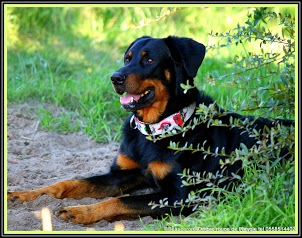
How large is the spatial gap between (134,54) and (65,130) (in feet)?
6.42

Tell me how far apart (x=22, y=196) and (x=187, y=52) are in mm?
1712

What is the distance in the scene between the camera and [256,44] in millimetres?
7883

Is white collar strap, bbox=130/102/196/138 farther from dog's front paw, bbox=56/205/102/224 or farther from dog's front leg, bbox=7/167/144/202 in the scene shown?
dog's front paw, bbox=56/205/102/224

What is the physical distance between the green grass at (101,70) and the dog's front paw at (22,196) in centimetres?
105

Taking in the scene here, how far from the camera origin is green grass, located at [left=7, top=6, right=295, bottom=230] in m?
4.20

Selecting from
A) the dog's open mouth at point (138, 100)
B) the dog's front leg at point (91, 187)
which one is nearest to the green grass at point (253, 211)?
the dog's front leg at point (91, 187)

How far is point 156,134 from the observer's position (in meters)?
5.03

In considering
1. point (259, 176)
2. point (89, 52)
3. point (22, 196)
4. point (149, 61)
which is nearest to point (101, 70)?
point (89, 52)

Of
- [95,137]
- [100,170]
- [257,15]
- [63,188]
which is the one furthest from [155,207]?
[95,137]

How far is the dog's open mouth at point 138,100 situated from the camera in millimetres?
4848

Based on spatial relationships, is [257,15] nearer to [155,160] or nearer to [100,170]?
[155,160]

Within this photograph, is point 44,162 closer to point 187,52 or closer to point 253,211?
point 187,52

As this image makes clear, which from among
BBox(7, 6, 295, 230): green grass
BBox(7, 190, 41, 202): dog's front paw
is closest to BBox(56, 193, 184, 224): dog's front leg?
BBox(7, 6, 295, 230): green grass

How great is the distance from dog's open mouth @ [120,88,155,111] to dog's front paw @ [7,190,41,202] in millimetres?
979
